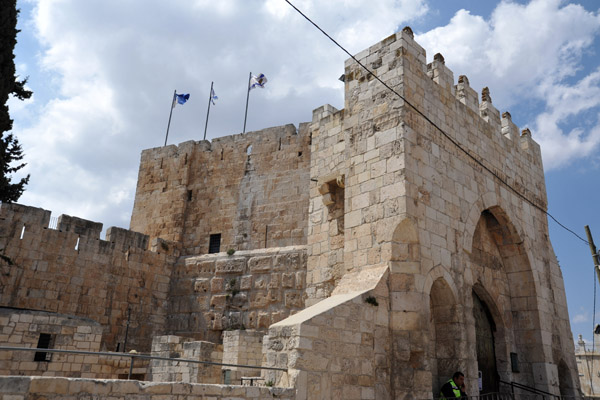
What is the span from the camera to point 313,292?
28.1ft

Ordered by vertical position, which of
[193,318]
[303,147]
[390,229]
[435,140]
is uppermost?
[303,147]

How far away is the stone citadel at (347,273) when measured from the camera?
675 centimetres

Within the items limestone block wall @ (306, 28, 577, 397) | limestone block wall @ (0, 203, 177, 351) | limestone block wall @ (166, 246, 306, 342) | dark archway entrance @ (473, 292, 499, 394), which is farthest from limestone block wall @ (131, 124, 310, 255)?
dark archway entrance @ (473, 292, 499, 394)

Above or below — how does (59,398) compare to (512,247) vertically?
below

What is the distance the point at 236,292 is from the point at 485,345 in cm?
567

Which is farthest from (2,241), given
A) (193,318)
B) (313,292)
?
(313,292)

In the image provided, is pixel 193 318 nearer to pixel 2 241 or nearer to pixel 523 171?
pixel 2 241

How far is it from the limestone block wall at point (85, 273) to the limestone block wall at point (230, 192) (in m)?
2.17

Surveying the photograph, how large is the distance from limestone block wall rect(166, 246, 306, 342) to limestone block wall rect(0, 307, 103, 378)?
2996mm

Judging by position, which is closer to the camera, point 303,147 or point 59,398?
point 59,398

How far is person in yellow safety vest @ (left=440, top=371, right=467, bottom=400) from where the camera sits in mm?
6988

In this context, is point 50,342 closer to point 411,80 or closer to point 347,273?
point 347,273

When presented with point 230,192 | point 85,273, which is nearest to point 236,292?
point 85,273

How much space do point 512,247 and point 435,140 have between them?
3565 millimetres
